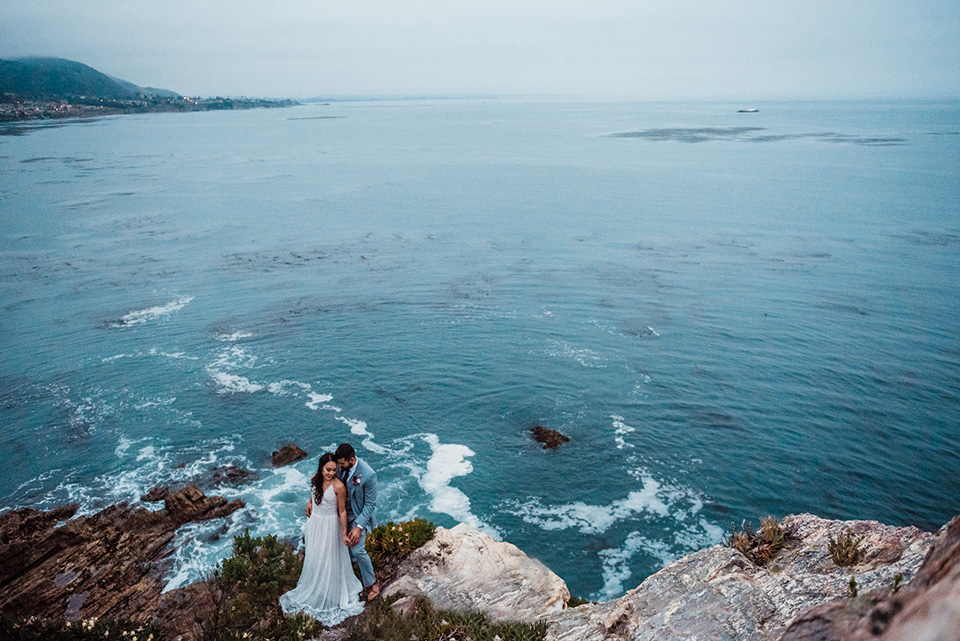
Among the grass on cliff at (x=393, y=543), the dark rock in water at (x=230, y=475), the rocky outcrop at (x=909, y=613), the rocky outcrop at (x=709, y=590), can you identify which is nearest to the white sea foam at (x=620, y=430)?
the dark rock in water at (x=230, y=475)

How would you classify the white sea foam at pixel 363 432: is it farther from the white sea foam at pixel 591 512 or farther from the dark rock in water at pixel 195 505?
the white sea foam at pixel 591 512

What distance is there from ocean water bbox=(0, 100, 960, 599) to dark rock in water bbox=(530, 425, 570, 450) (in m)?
0.51

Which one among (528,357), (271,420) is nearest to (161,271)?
(271,420)

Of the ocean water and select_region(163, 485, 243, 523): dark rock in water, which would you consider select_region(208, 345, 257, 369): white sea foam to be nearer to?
the ocean water

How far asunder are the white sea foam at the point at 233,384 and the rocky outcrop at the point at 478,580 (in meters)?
25.0

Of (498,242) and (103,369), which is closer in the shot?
(103,369)

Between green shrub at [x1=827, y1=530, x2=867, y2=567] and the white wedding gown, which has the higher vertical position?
green shrub at [x1=827, y1=530, x2=867, y2=567]

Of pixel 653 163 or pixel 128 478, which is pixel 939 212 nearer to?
pixel 653 163

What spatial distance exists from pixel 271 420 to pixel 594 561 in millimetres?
19288

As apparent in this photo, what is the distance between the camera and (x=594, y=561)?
2433cm

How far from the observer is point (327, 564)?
36.4ft

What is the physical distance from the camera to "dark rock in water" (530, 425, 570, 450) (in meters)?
31.4
